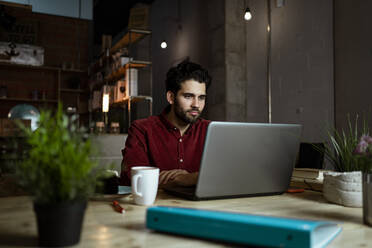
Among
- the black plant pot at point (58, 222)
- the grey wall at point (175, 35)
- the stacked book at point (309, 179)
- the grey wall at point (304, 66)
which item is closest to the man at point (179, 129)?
the stacked book at point (309, 179)

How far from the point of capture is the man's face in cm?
192

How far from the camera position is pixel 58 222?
1.92 ft

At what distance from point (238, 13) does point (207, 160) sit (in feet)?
12.6

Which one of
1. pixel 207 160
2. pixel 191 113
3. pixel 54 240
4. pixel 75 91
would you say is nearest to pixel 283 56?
pixel 191 113

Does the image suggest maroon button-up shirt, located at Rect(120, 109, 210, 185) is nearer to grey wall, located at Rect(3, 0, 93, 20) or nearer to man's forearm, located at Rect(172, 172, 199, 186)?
man's forearm, located at Rect(172, 172, 199, 186)

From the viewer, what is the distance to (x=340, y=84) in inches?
122

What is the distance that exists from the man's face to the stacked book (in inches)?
28.5

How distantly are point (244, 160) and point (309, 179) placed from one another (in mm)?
411

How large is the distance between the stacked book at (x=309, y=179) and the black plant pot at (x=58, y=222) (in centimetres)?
94

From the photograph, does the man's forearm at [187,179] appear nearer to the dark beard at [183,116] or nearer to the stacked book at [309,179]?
the stacked book at [309,179]

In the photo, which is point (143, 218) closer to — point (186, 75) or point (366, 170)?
point (366, 170)

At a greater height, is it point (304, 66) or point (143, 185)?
point (304, 66)

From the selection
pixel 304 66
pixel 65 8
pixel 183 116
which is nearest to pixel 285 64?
pixel 304 66

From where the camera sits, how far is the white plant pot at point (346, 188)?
0.96m
